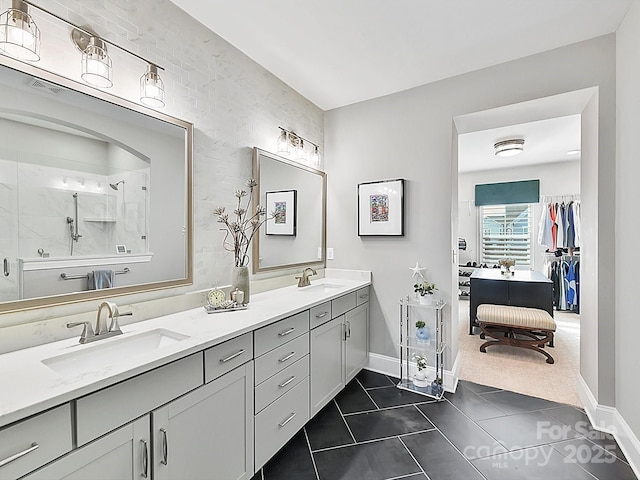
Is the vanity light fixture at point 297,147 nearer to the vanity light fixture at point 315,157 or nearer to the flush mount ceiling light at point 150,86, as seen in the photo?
the vanity light fixture at point 315,157

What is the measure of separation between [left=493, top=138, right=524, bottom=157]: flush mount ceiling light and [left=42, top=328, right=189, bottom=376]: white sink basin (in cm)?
476

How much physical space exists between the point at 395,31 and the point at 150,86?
1.62 meters

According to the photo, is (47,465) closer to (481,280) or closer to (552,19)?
(552,19)

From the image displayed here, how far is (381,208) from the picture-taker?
3027 millimetres

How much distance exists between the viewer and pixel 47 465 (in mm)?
912

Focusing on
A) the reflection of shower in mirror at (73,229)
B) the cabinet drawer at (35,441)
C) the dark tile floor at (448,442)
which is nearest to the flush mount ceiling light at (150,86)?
the reflection of shower in mirror at (73,229)

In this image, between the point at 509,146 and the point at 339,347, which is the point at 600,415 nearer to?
the point at 339,347

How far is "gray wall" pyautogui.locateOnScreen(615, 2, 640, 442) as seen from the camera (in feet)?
5.89

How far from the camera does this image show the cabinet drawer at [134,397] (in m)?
1.00

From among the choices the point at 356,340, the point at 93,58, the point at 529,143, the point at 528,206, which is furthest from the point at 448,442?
the point at 528,206

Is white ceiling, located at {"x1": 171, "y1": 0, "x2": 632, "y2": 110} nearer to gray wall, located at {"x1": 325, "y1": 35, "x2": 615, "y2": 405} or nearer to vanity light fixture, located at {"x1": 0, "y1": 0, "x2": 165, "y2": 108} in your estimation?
gray wall, located at {"x1": 325, "y1": 35, "x2": 615, "y2": 405}

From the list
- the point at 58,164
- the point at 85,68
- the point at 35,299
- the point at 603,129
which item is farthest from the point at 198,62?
the point at 603,129

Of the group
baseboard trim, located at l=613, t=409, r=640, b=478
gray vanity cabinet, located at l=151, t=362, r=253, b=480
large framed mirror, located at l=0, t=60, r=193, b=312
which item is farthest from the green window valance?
gray vanity cabinet, located at l=151, t=362, r=253, b=480

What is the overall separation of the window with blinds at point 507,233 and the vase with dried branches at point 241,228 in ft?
18.9
